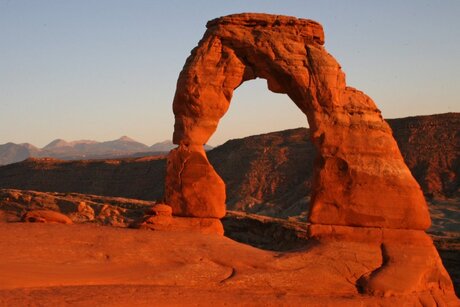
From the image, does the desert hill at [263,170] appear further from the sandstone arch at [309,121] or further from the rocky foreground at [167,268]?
the rocky foreground at [167,268]

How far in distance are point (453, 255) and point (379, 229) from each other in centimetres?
1628

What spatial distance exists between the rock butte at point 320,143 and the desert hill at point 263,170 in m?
31.6

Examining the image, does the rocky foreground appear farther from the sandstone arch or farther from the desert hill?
the desert hill

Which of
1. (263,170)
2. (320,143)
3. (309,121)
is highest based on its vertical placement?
(309,121)

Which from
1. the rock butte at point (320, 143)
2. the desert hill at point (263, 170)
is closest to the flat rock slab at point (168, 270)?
the rock butte at point (320, 143)

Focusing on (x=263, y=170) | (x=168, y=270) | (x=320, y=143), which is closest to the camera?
(x=168, y=270)

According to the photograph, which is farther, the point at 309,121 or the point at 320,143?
the point at 309,121

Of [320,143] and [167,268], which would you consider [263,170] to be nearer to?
[320,143]

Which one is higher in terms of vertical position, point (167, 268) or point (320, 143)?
point (320, 143)

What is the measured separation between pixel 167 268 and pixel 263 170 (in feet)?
156

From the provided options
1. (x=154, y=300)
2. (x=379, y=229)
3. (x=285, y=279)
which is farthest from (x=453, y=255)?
(x=154, y=300)

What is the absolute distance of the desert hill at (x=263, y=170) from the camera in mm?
52938

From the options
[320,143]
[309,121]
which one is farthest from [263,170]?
[320,143]

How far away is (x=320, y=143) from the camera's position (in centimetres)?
1478
